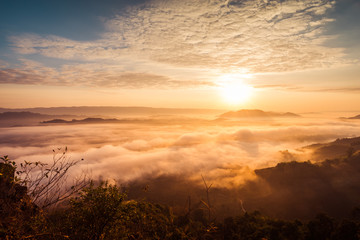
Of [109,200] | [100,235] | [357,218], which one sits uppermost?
[109,200]

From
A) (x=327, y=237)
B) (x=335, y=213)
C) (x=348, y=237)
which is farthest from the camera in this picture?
(x=335, y=213)

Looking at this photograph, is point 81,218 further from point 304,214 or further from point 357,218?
point 304,214

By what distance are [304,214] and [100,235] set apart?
23148 centimetres

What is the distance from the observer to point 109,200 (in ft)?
69.5

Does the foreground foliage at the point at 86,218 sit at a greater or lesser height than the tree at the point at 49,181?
lesser

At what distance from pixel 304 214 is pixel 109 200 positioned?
758ft

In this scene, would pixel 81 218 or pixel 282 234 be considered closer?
pixel 81 218

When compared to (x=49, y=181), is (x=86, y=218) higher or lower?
lower

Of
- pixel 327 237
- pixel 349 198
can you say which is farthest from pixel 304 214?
pixel 327 237

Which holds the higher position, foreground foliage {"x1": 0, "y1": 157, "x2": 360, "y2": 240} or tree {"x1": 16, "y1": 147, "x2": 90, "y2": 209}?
tree {"x1": 16, "y1": 147, "x2": 90, "y2": 209}

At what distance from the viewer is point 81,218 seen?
21172mm

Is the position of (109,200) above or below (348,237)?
above

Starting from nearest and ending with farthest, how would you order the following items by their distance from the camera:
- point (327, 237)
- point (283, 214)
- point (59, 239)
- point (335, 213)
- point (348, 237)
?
point (59, 239) → point (348, 237) → point (327, 237) → point (335, 213) → point (283, 214)

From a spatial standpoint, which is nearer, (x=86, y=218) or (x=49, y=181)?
(x=49, y=181)
